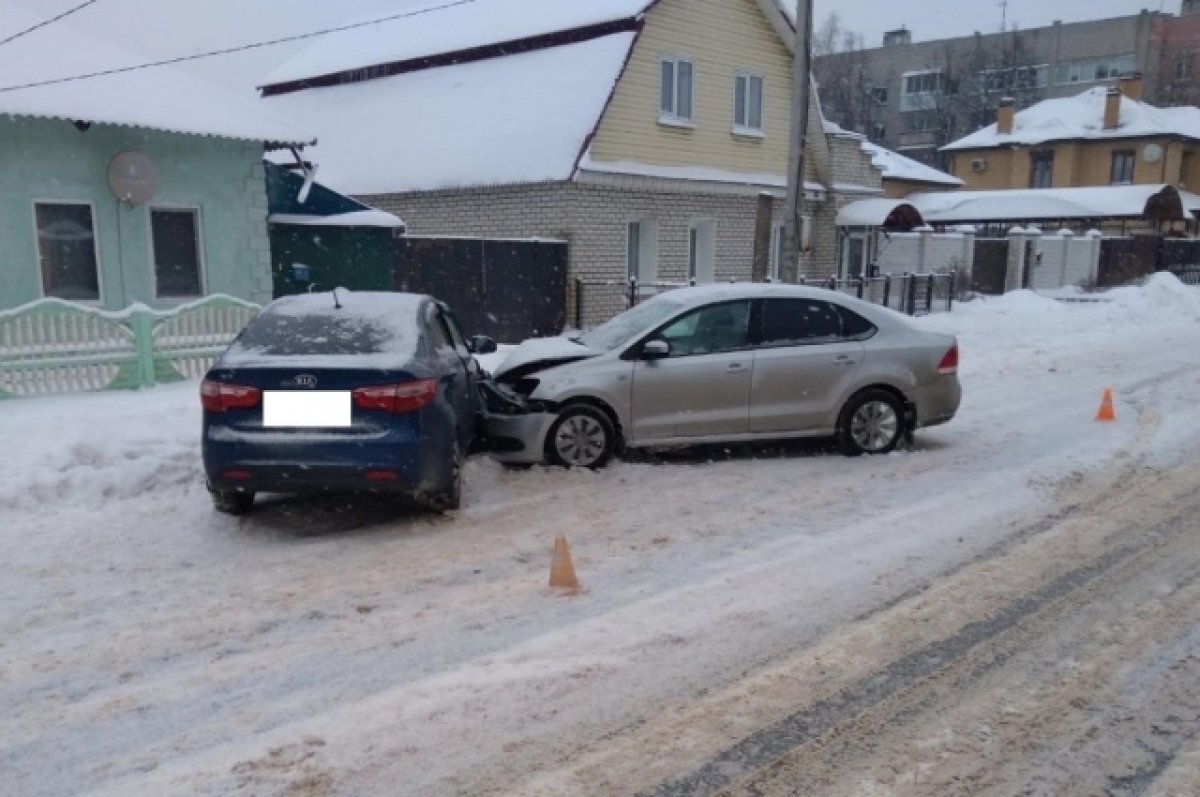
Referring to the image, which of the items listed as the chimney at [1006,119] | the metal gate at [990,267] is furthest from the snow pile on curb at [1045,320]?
the chimney at [1006,119]

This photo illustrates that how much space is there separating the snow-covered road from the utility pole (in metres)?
4.57

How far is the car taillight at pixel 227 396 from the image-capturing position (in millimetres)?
5617

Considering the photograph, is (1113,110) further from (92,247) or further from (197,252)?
(92,247)

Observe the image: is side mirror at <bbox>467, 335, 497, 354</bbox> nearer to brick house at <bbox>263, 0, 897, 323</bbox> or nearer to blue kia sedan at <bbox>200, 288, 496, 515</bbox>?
blue kia sedan at <bbox>200, 288, 496, 515</bbox>

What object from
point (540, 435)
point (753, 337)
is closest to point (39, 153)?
point (540, 435)

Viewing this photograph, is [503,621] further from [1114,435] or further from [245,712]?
[1114,435]

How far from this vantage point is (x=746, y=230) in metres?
21.7

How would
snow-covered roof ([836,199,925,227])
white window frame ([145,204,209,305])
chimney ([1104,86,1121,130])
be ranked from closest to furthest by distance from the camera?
white window frame ([145,204,209,305]) → snow-covered roof ([836,199,925,227]) → chimney ([1104,86,1121,130])

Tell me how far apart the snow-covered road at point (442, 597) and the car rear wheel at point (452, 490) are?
137 mm

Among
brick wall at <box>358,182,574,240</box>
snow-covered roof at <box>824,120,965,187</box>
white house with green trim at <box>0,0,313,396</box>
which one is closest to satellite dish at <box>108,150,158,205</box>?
white house with green trim at <box>0,0,313,396</box>

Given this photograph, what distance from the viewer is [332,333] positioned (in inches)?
242

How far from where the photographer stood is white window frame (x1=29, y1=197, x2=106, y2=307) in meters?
12.1

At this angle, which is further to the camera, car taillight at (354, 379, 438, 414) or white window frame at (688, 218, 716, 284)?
white window frame at (688, 218, 716, 284)

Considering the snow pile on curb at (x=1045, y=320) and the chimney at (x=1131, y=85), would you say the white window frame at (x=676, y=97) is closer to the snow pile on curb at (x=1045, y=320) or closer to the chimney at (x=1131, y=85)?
the snow pile on curb at (x=1045, y=320)
